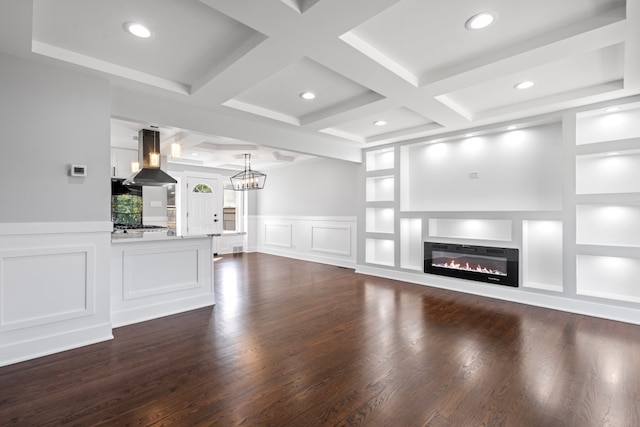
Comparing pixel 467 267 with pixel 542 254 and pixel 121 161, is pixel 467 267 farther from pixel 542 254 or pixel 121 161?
pixel 121 161

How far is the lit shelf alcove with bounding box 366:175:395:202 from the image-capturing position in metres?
5.92

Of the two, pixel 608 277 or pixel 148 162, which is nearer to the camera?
pixel 608 277

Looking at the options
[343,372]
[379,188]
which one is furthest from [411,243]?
[343,372]

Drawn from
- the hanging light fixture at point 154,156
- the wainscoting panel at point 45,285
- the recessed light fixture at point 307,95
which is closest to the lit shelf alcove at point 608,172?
the recessed light fixture at point 307,95

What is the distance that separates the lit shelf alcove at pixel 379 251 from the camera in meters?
5.84

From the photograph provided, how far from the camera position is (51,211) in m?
2.62

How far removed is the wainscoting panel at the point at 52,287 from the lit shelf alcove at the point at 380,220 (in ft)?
14.0

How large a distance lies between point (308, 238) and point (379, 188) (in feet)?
7.73

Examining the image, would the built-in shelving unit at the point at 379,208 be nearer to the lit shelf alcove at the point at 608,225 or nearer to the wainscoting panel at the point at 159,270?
the lit shelf alcove at the point at 608,225

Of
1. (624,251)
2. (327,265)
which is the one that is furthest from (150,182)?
(624,251)

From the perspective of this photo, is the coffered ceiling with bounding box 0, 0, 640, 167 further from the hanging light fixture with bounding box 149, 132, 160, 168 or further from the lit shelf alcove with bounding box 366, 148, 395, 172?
the lit shelf alcove with bounding box 366, 148, 395, 172

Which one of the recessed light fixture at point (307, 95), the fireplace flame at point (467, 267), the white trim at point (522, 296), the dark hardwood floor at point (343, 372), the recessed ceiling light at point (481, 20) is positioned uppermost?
the recessed ceiling light at point (481, 20)

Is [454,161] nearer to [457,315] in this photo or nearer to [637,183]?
[637,183]

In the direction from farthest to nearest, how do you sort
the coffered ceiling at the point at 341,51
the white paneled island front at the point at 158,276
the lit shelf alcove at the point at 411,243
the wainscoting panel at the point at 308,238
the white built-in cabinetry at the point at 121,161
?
the wainscoting panel at the point at 308,238 → the white built-in cabinetry at the point at 121,161 → the lit shelf alcove at the point at 411,243 → the white paneled island front at the point at 158,276 → the coffered ceiling at the point at 341,51
